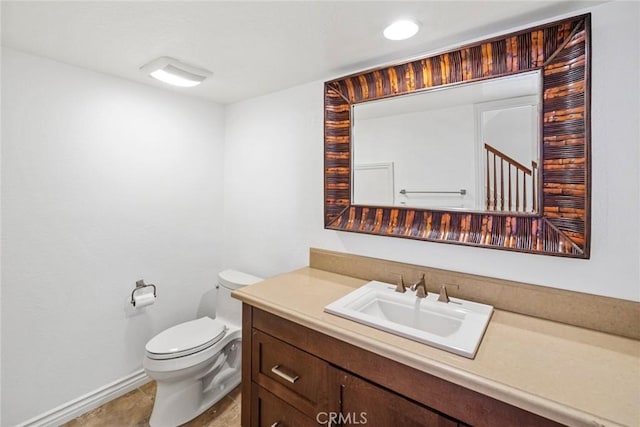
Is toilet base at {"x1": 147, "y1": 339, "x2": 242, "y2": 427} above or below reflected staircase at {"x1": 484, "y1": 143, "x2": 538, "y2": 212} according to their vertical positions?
below

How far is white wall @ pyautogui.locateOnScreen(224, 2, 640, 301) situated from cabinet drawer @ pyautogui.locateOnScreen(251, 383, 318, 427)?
0.84m

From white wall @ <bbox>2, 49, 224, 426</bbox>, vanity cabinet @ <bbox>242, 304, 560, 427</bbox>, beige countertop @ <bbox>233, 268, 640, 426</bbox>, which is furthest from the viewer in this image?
white wall @ <bbox>2, 49, 224, 426</bbox>

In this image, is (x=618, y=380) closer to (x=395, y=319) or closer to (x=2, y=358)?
(x=395, y=319)

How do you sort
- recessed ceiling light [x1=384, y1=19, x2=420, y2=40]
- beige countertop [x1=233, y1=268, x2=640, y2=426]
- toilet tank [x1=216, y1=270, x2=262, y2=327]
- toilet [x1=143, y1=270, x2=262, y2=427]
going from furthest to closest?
toilet tank [x1=216, y1=270, x2=262, y2=327] → toilet [x1=143, y1=270, x2=262, y2=427] → recessed ceiling light [x1=384, y1=19, x2=420, y2=40] → beige countertop [x1=233, y1=268, x2=640, y2=426]

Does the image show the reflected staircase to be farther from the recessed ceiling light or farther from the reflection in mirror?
the recessed ceiling light

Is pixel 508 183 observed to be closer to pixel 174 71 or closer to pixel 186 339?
pixel 174 71

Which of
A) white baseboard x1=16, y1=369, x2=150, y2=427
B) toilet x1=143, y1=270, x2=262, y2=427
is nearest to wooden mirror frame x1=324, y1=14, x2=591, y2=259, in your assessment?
toilet x1=143, y1=270, x2=262, y2=427

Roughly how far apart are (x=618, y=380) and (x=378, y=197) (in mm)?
1139

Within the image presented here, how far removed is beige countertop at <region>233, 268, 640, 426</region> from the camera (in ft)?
2.43

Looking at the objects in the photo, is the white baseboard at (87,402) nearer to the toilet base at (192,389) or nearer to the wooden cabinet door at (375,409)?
the toilet base at (192,389)

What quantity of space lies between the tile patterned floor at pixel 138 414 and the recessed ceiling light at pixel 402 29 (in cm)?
227

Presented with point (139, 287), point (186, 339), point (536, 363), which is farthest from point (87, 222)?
point (536, 363)

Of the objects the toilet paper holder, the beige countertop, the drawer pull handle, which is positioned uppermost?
the beige countertop

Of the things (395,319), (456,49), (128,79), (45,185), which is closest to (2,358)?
(45,185)
